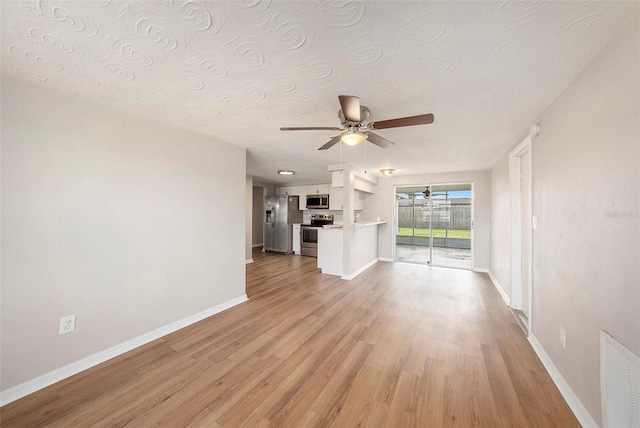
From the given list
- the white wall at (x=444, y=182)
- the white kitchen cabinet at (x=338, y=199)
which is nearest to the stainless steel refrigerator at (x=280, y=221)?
the white kitchen cabinet at (x=338, y=199)

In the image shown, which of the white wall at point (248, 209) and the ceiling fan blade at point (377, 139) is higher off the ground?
the ceiling fan blade at point (377, 139)

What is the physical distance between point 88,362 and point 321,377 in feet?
6.49

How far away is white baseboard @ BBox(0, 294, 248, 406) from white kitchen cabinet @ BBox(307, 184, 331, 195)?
4.67 metres

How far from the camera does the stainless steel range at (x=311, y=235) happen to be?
22.1 feet

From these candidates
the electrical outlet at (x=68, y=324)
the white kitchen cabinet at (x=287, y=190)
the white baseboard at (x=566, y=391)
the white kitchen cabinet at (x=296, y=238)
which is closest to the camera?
the white baseboard at (x=566, y=391)

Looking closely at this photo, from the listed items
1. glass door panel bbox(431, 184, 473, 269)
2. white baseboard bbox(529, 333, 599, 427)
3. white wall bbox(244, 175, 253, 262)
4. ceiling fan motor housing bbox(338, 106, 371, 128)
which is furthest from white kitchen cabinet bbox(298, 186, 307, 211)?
white baseboard bbox(529, 333, 599, 427)

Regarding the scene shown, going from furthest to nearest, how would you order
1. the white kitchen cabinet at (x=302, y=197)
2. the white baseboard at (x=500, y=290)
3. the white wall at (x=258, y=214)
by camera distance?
the white wall at (x=258, y=214)
the white kitchen cabinet at (x=302, y=197)
the white baseboard at (x=500, y=290)

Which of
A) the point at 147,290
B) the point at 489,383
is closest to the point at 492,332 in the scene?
the point at 489,383

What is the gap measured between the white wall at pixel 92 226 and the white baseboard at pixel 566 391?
3.40 m

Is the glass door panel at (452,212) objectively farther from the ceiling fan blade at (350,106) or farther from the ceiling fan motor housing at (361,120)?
the ceiling fan blade at (350,106)

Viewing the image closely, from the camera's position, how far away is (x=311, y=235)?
267 inches

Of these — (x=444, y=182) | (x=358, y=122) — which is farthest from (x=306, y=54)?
(x=444, y=182)

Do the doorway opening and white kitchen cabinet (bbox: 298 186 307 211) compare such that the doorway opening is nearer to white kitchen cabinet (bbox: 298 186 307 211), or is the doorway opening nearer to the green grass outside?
the green grass outside

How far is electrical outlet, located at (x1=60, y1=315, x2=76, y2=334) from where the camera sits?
182 centimetres
